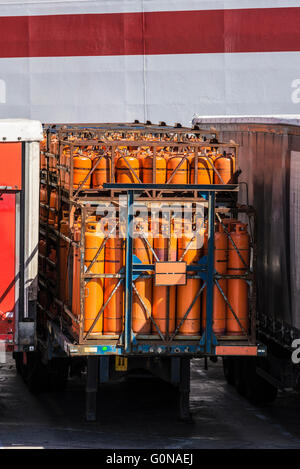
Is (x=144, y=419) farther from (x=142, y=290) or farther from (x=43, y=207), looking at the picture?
(x=43, y=207)

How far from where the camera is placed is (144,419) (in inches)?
557

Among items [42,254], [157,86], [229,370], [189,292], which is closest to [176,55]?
[157,86]

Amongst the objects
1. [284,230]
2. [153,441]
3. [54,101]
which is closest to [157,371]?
[153,441]

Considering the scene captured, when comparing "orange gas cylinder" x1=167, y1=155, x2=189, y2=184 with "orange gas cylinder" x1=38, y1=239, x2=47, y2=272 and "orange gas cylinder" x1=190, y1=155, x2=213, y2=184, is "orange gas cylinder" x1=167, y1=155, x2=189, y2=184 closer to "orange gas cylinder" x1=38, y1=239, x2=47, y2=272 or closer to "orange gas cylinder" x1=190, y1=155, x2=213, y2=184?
"orange gas cylinder" x1=190, y1=155, x2=213, y2=184

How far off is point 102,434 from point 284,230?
3.53 m

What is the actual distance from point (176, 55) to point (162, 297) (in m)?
13.1

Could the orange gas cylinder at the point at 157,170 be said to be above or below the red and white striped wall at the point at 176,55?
below

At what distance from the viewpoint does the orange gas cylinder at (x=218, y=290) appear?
520 inches

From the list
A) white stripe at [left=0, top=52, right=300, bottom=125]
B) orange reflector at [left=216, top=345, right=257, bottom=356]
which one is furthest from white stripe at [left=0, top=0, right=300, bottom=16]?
orange reflector at [left=216, top=345, right=257, bottom=356]

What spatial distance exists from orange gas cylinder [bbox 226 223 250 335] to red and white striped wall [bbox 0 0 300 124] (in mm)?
12202

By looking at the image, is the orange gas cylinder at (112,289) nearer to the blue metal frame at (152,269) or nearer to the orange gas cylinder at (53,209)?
the blue metal frame at (152,269)

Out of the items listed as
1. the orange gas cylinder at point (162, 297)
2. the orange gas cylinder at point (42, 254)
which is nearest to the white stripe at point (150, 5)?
the orange gas cylinder at point (42, 254)

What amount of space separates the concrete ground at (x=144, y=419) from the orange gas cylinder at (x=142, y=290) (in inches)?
55.7

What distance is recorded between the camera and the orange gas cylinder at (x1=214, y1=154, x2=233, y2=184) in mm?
14664
